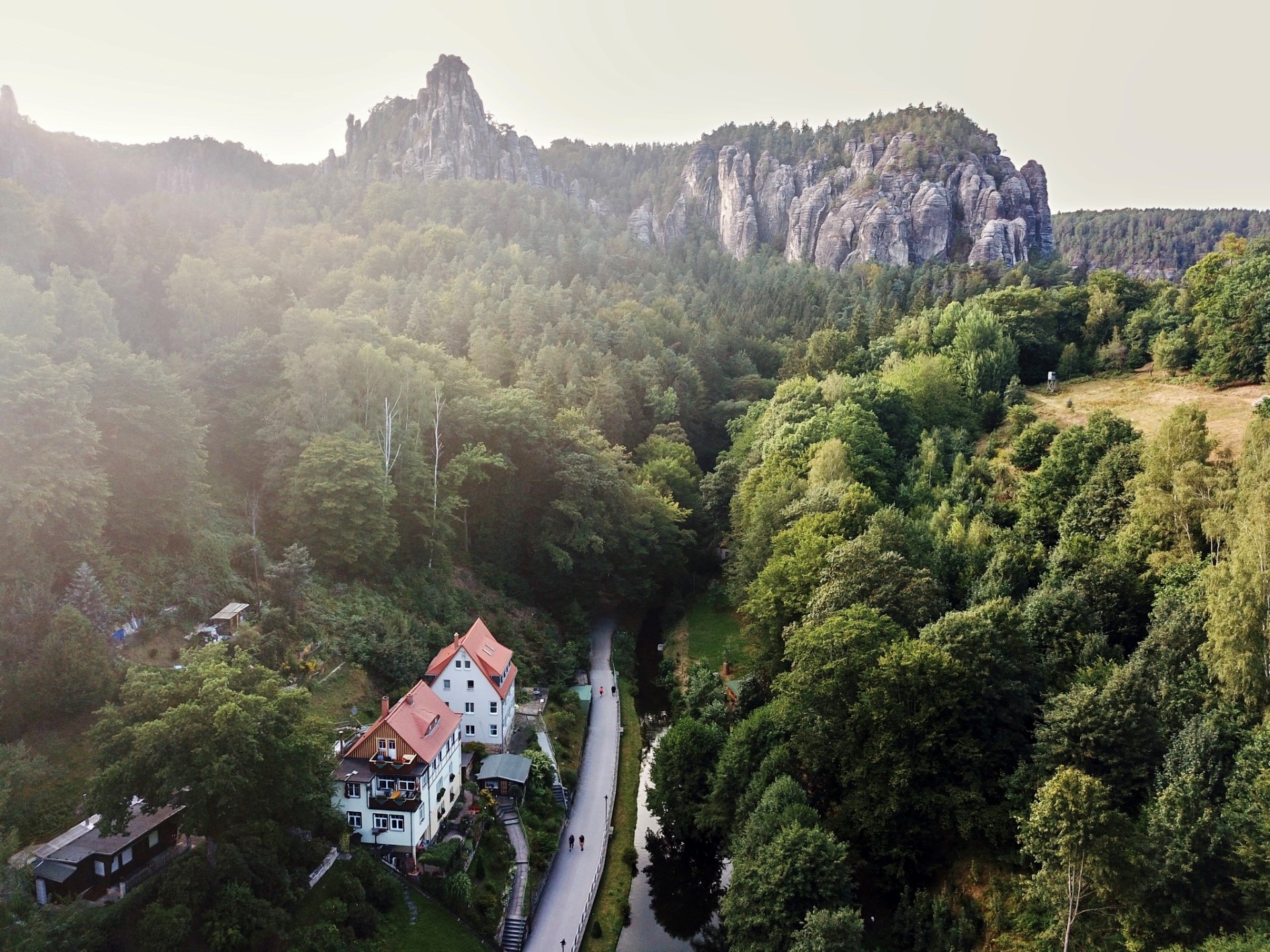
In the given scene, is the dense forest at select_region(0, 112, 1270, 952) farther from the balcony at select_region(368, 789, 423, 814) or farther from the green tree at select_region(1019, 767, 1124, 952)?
the balcony at select_region(368, 789, 423, 814)

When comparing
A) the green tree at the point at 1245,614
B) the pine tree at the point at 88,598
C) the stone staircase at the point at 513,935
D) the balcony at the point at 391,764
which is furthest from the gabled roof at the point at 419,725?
the green tree at the point at 1245,614

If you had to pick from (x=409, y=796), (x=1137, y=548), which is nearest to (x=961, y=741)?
(x=1137, y=548)

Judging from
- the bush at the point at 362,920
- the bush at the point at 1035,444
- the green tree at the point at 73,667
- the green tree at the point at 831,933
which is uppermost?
the bush at the point at 1035,444

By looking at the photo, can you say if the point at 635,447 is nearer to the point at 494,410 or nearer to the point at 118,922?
the point at 494,410

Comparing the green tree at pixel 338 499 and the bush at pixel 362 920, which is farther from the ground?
the green tree at pixel 338 499

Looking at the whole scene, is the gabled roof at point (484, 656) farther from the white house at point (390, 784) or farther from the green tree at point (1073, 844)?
the green tree at point (1073, 844)

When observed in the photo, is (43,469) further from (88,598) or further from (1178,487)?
(1178,487)

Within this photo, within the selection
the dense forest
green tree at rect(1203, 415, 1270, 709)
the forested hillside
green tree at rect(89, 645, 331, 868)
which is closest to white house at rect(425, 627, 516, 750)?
the dense forest
